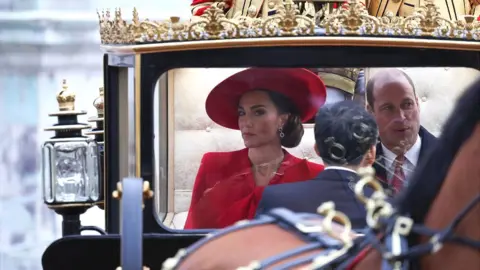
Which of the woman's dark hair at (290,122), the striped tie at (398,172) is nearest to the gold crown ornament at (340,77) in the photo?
the woman's dark hair at (290,122)

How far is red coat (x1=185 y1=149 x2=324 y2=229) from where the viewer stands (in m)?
3.06

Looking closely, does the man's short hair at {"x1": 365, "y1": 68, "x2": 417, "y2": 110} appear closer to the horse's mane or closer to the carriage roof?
the carriage roof

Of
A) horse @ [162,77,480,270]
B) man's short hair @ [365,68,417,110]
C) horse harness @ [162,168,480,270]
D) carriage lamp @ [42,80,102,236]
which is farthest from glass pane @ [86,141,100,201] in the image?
A: horse @ [162,77,480,270]

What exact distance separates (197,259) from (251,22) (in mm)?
1058

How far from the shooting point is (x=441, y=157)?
5.57 feet

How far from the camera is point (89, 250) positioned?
3.10 m

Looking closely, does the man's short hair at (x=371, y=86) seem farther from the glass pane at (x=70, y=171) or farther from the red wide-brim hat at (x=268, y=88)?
the glass pane at (x=70, y=171)

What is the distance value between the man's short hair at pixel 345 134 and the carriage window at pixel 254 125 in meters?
0.21

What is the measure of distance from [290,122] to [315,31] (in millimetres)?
261

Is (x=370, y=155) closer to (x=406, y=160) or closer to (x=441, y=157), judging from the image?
(x=406, y=160)

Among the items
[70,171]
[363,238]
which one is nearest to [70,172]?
[70,171]

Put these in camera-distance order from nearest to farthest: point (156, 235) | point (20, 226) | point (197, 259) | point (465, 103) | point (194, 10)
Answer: point (465, 103) < point (197, 259) < point (156, 235) < point (194, 10) < point (20, 226)

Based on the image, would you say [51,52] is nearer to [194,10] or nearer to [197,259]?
[194,10]

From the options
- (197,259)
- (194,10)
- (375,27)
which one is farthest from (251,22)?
(197,259)
